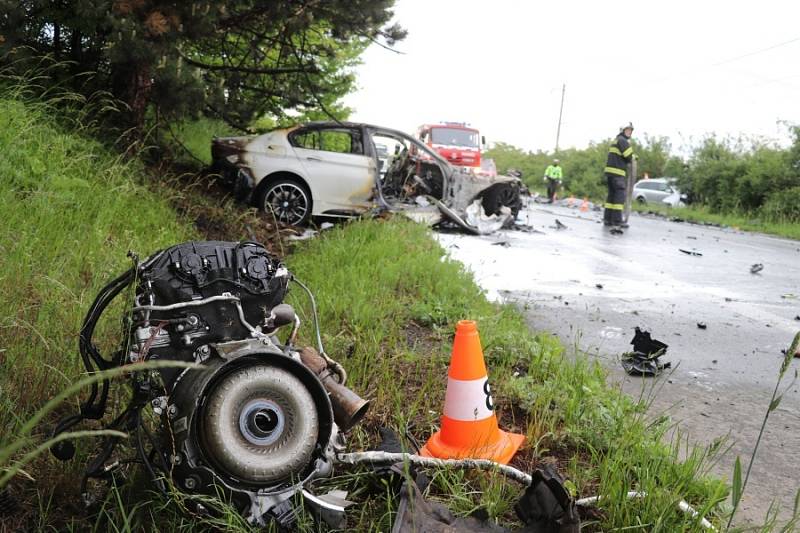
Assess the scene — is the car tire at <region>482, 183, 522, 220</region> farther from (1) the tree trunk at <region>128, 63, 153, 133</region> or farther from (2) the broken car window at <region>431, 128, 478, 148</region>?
(2) the broken car window at <region>431, 128, 478, 148</region>

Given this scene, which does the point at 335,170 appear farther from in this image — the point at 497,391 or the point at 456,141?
the point at 456,141

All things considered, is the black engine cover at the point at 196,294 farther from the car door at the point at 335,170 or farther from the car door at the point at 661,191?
the car door at the point at 661,191

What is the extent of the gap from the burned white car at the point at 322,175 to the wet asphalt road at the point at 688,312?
1028mm

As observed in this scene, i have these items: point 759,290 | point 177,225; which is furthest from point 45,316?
point 759,290

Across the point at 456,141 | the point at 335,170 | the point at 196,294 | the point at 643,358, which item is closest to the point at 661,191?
the point at 456,141

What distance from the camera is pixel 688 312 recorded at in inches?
233

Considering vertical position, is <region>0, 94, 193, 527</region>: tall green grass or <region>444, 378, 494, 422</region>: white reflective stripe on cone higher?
<region>0, 94, 193, 527</region>: tall green grass

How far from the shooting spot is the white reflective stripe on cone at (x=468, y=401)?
2752 millimetres

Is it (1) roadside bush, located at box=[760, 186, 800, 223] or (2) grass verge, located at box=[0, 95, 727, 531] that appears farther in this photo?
(1) roadside bush, located at box=[760, 186, 800, 223]

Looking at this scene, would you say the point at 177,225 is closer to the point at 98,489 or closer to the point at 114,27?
the point at 114,27

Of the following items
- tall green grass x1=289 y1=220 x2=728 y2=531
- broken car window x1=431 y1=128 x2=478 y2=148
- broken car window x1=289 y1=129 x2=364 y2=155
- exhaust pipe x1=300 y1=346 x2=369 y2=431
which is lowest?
tall green grass x1=289 y1=220 x2=728 y2=531

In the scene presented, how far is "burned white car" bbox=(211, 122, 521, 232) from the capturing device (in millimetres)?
8656

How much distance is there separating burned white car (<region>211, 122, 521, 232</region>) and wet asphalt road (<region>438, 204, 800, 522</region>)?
1028 mm

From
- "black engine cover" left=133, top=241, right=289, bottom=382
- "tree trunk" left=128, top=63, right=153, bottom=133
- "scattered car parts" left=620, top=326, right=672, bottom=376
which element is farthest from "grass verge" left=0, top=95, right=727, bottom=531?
"tree trunk" left=128, top=63, right=153, bottom=133
